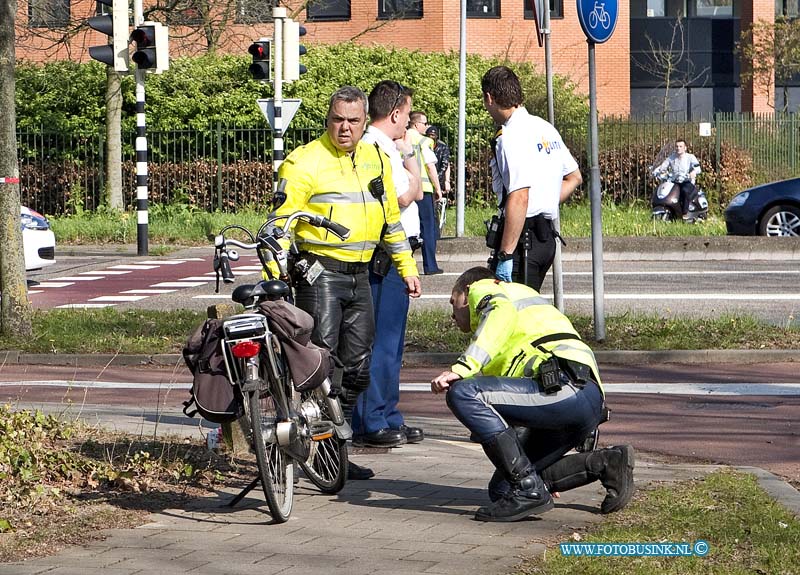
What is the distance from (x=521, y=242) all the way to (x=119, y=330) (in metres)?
5.98

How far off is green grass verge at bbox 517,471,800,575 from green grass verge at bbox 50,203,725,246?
15162mm

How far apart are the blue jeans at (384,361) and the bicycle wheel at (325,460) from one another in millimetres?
1244

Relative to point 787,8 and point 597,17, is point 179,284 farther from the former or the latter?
point 787,8

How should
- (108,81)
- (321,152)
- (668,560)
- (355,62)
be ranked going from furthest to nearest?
(355,62) < (108,81) < (321,152) < (668,560)

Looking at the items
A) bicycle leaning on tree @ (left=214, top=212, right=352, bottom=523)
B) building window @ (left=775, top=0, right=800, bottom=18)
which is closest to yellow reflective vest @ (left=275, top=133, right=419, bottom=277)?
bicycle leaning on tree @ (left=214, top=212, right=352, bottom=523)

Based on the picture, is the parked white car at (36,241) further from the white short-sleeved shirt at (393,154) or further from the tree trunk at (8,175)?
the white short-sleeved shirt at (393,154)

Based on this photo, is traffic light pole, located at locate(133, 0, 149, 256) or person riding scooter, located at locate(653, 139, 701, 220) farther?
person riding scooter, located at locate(653, 139, 701, 220)

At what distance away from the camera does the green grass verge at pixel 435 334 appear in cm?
1188

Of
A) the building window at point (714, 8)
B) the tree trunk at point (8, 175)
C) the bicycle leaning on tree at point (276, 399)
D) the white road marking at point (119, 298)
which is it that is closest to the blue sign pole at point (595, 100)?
the tree trunk at point (8, 175)

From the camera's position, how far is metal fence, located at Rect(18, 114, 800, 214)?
2770 cm

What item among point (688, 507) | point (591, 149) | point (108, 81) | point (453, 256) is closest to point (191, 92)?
point (108, 81)

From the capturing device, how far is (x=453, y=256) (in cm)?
2064

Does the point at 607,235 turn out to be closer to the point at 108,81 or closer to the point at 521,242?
the point at 108,81

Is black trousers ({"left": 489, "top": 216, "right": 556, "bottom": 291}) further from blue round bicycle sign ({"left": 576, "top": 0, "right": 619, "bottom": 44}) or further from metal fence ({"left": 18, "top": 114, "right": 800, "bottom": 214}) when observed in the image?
metal fence ({"left": 18, "top": 114, "right": 800, "bottom": 214})
